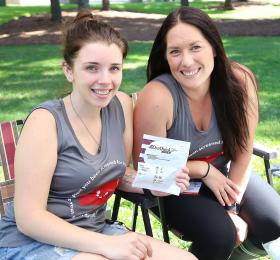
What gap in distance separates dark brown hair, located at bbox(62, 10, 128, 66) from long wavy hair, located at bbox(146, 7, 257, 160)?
468 mm

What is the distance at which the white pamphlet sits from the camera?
255cm

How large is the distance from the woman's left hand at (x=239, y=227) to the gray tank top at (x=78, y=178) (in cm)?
76

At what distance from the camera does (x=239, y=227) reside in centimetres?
283

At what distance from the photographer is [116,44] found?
7.60 ft

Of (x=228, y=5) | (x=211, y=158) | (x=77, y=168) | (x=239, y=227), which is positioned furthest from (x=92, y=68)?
(x=228, y=5)

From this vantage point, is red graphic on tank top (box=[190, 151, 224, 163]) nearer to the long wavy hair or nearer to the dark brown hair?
the long wavy hair

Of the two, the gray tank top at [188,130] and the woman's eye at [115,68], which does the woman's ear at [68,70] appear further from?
the gray tank top at [188,130]

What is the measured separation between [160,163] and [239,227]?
62cm

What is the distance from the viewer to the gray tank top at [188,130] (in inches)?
109

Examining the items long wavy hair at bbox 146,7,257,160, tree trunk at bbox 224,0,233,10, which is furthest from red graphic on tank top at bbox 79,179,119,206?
tree trunk at bbox 224,0,233,10

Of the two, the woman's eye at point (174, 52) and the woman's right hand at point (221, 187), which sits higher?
the woman's eye at point (174, 52)

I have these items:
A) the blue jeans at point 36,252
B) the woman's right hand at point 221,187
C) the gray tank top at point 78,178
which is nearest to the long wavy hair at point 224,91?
the woman's right hand at point 221,187

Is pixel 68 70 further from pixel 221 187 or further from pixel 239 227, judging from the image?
pixel 239 227

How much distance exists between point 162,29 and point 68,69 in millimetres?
659
